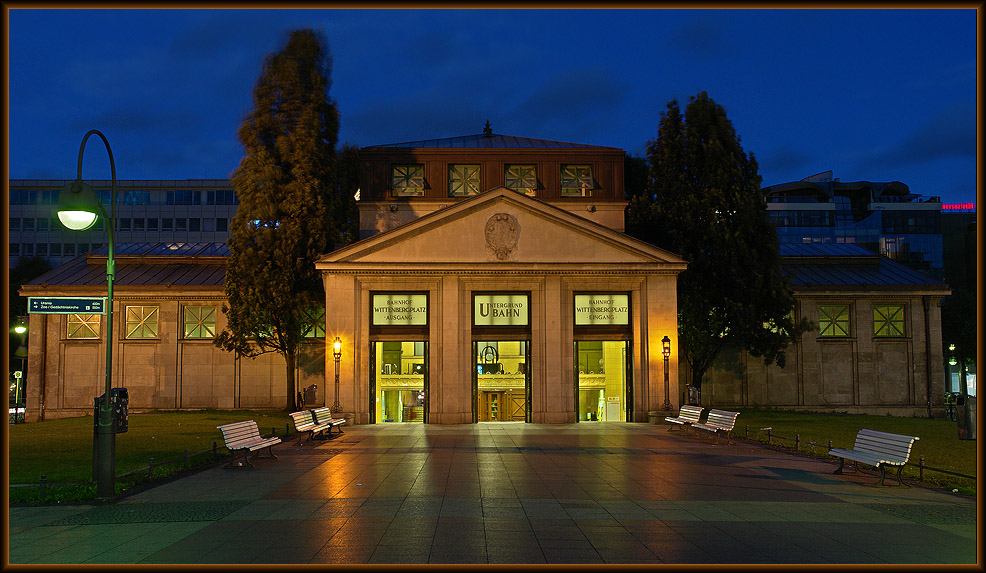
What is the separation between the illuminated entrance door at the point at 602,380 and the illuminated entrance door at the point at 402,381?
9107mm

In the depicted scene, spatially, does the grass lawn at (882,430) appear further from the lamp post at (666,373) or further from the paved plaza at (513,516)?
the lamp post at (666,373)

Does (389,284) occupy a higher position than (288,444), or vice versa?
(389,284)

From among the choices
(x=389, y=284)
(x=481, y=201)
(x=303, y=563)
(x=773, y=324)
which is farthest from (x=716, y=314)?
(x=303, y=563)

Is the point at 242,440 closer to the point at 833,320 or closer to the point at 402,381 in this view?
the point at 402,381

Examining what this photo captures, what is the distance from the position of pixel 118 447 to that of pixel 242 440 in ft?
28.0

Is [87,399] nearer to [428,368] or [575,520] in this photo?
[428,368]

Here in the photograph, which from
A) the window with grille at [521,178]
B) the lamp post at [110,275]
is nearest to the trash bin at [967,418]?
the lamp post at [110,275]

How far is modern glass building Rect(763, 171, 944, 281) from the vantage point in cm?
11250

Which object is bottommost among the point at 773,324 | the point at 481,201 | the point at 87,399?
the point at 87,399

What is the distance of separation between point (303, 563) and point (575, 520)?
4.84 metres

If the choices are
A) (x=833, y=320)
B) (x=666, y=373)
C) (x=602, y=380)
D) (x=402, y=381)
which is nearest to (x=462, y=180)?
(x=402, y=381)

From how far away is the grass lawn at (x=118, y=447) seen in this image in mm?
18109

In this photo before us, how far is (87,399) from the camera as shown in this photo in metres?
48.3

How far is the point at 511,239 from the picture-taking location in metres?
39.8
